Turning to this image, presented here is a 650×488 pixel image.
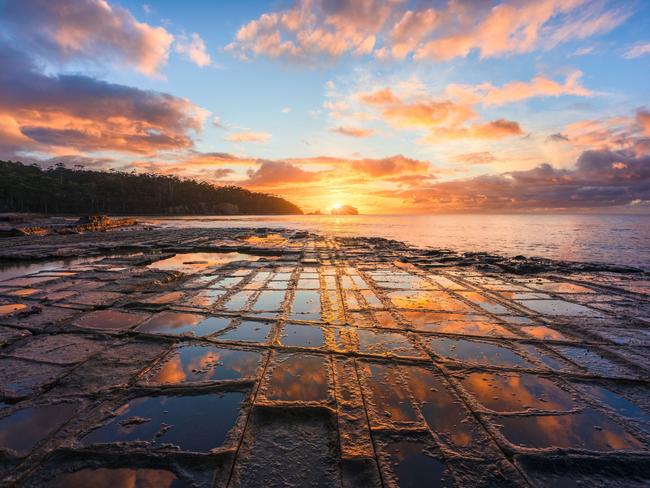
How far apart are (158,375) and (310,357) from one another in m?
2.16

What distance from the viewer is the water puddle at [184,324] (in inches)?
233

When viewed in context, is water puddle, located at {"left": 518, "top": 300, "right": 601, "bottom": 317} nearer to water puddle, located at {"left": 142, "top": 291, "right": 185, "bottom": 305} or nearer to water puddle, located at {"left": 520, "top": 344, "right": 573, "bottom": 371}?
water puddle, located at {"left": 520, "top": 344, "right": 573, "bottom": 371}

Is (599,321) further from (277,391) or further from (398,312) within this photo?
(277,391)

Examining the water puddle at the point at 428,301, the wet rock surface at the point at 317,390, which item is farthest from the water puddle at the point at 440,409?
the water puddle at the point at 428,301

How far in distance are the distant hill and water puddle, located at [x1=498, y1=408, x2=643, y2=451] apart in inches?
4532

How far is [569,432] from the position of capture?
333cm

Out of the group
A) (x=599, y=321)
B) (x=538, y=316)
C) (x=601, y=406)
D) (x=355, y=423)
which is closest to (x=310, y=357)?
(x=355, y=423)

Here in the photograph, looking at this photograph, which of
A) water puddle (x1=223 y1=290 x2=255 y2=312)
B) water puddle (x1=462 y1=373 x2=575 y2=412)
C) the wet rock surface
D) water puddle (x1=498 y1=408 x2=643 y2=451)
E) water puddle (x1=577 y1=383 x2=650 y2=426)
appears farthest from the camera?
water puddle (x1=223 y1=290 x2=255 y2=312)

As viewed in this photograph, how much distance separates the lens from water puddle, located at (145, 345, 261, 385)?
4.26m

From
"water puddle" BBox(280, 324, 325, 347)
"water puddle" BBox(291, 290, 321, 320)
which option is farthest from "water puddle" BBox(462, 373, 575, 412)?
"water puddle" BBox(291, 290, 321, 320)

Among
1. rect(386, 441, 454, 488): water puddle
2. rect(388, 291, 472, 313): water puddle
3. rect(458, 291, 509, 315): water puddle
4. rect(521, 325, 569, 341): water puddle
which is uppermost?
rect(458, 291, 509, 315): water puddle

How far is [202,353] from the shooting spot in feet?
16.6

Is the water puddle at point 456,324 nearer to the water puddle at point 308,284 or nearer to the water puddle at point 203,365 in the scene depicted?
the water puddle at point 308,284

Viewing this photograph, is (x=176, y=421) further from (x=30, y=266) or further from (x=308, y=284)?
(x=30, y=266)
